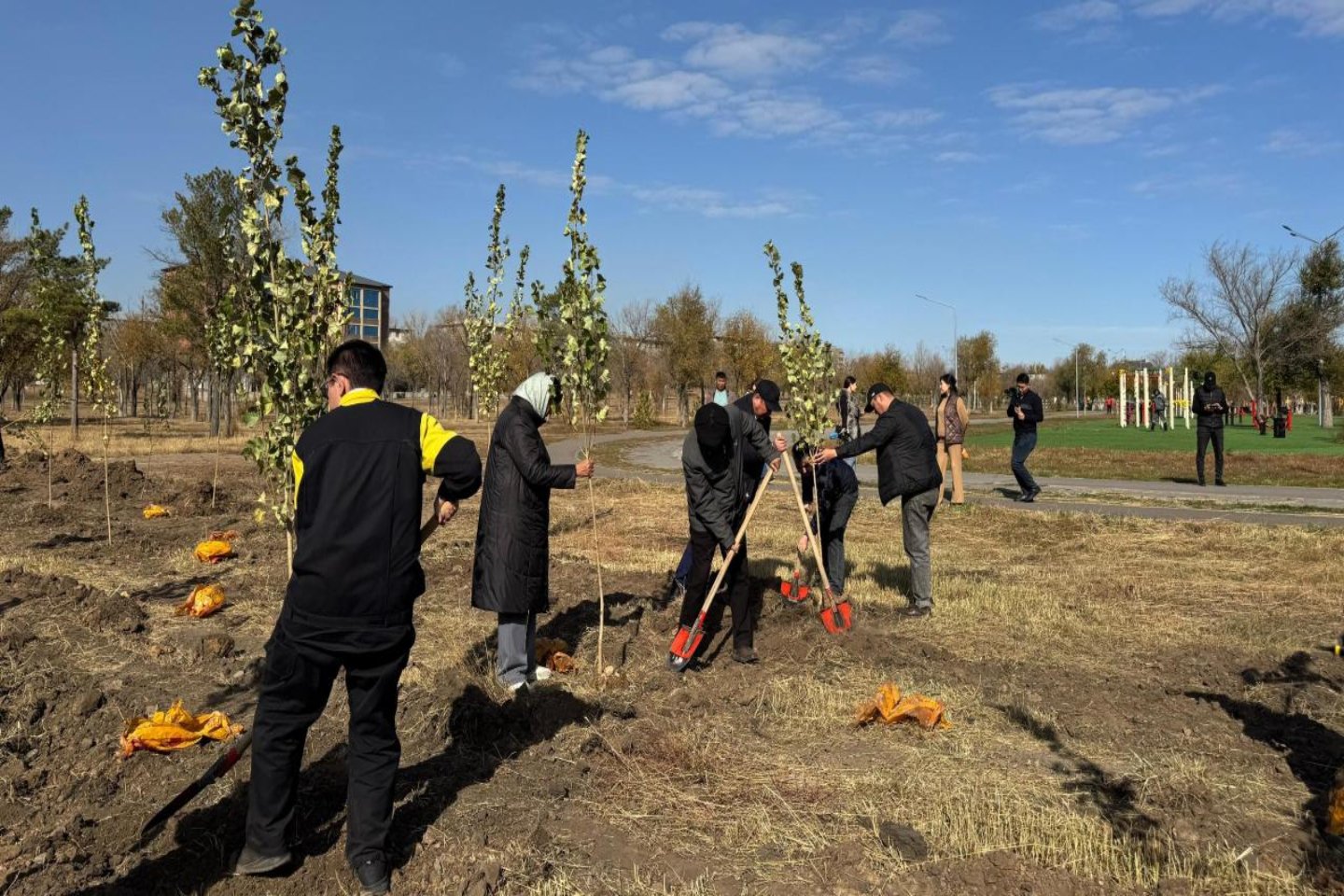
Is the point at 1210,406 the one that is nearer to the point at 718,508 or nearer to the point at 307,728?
the point at 718,508

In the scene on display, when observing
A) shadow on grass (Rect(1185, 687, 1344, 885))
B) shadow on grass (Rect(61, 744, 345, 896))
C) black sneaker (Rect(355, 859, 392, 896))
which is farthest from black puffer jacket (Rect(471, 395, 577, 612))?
shadow on grass (Rect(1185, 687, 1344, 885))

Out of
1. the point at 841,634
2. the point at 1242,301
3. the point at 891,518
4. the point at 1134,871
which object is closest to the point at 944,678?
the point at 841,634

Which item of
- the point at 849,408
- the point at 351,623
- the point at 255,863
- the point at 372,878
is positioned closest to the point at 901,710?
the point at 372,878

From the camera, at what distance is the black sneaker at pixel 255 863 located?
3477mm

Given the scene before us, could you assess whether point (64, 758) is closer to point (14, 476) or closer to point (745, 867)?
point (745, 867)

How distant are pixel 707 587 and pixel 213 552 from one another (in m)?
6.13

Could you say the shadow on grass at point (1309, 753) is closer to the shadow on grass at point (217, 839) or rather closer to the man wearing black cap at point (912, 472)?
the man wearing black cap at point (912, 472)

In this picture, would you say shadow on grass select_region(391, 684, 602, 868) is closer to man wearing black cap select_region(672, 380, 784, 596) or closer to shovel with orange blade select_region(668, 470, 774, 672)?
shovel with orange blade select_region(668, 470, 774, 672)

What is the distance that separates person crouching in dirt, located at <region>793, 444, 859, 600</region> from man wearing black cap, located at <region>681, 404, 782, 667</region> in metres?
1.53

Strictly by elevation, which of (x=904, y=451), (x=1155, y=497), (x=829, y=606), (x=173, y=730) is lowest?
(x=173, y=730)

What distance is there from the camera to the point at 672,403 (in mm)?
93562

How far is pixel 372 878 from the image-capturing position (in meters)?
3.45

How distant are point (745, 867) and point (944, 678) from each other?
2.84 meters

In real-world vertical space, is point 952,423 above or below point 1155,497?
above
